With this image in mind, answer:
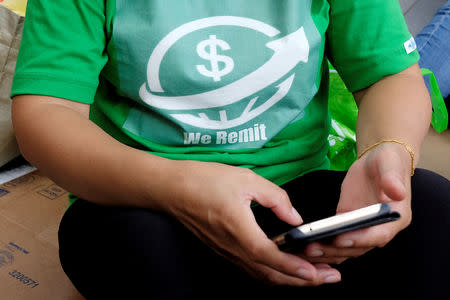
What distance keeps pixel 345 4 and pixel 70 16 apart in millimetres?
336

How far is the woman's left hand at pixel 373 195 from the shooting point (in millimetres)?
374

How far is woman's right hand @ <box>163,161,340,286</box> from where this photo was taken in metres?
0.37

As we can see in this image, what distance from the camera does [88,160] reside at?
0.43 m

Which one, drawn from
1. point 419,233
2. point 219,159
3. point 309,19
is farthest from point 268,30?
point 419,233

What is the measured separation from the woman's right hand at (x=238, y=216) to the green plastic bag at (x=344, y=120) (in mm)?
416

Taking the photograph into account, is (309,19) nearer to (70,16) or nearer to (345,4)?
(345,4)

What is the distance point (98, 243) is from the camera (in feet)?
1.37

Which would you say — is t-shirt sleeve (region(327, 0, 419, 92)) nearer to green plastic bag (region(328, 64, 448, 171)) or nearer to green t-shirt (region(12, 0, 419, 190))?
green t-shirt (region(12, 0, 419, 190))

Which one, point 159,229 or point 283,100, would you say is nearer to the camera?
point 159,229

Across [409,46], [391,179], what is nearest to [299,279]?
[391,179]

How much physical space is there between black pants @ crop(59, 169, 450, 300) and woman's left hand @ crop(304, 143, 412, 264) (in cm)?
3

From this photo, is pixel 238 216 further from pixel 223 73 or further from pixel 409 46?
pixel 409 46

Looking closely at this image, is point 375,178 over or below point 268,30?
below

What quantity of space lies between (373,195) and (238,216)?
0.15 meters
